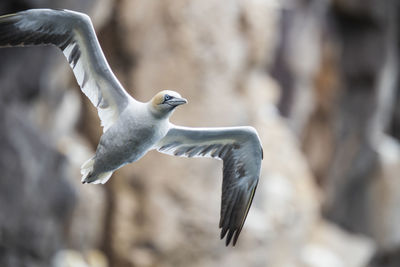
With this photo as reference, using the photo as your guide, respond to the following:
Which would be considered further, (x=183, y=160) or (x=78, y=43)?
(x=183, y=160)

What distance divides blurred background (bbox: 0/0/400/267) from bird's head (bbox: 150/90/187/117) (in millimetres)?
2058

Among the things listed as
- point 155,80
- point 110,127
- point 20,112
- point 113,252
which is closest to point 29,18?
point 110,127

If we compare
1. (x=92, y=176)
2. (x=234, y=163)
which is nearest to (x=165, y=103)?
(x=92, y=176)

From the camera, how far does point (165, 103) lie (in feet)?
3.00

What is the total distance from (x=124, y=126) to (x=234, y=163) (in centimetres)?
39

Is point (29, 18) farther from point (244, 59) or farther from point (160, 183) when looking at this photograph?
point (244, 59)

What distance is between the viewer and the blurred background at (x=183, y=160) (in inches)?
117

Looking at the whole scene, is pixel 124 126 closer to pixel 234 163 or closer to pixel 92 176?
pixel 92 176

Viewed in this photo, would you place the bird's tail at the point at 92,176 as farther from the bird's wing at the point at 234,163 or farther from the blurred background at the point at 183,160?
the blurred background at the point at 183,160

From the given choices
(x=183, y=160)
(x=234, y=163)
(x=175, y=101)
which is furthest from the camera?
(x=183, y=160)

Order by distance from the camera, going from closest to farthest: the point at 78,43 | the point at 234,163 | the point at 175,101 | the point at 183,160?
the point at 175,101 → the point at 78,43 → the point at 234,163 → the point at 183,160

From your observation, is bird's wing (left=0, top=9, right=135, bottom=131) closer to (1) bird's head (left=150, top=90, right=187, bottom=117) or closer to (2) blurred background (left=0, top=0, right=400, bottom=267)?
(1) bird's head (left=150, top=90, right=187, bottom=117)

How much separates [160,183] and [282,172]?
7.88ft

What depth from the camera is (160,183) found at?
3861 millimetres
